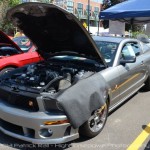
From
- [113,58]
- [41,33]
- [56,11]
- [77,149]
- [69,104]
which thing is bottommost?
[77,149]

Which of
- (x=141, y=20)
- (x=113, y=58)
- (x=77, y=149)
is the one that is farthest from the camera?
(x=141, y=20)

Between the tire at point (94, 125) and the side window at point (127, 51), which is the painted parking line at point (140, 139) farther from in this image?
the side window at point (127, 51)

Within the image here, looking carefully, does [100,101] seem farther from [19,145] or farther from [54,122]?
[19,145]

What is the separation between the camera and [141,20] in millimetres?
11938

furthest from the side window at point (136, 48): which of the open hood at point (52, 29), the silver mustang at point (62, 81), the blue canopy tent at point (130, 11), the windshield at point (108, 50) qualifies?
the blue canopy tent at point (130, 11)

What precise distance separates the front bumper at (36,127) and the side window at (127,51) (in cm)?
202

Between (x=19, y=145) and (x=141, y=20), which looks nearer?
(x=19, y=145)

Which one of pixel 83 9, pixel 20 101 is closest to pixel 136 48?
pixel 20 101

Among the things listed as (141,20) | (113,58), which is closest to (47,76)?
(113,58)

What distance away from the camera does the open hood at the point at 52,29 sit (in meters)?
4.28

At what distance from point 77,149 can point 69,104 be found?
725mm

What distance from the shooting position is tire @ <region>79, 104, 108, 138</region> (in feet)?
13.1

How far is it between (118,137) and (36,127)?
4.51ft

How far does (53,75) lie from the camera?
431 cm
